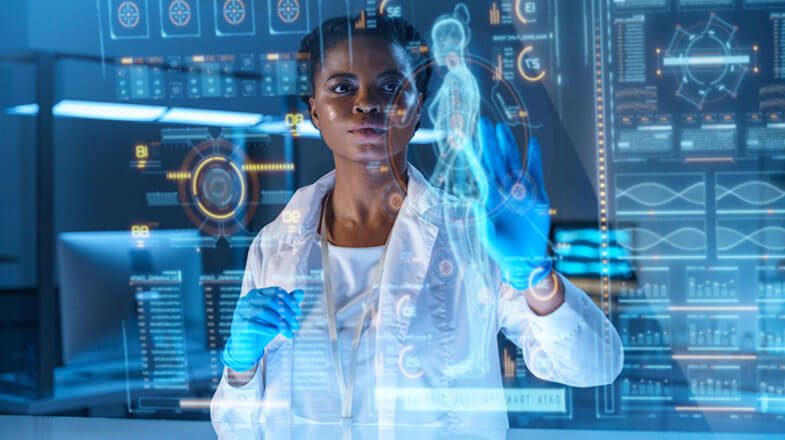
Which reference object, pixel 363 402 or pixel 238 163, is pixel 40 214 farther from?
pixel 363 402

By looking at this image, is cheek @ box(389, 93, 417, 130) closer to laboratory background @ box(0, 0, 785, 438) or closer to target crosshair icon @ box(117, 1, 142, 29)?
laboratory background @ box(0, 0, 785, 438)

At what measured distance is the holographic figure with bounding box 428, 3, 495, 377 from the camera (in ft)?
3.12

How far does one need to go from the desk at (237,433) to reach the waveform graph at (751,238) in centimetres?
29

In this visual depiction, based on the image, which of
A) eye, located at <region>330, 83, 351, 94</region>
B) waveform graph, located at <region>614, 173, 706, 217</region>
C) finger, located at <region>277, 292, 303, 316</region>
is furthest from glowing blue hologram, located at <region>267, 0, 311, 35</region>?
waveform graph, located at <region>614, 173, 706, 217</region>

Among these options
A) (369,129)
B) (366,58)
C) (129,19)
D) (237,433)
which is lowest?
(237,433)

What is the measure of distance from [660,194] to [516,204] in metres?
0.23

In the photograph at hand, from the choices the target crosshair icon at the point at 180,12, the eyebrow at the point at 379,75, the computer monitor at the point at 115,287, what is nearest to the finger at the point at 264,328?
the computer monitor at the point at 115,287

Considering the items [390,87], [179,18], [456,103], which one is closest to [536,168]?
[456,103]

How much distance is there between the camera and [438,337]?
96 cm

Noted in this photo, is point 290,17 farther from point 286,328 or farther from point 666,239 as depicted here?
point 666,239

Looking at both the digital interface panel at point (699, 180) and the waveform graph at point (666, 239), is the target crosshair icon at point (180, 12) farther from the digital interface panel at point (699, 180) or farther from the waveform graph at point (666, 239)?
the waveform graph at point (666, 239)

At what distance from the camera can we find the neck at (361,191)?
1.00 m

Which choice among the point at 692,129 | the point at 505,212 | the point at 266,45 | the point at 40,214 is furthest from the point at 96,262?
the point at 692,129

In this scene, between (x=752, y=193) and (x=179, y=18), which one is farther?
(x=179, y=18)
